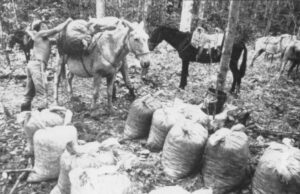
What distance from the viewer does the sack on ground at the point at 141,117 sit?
4168 millimetres

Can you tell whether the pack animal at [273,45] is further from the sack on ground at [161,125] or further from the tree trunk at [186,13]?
the sack on ground at [161,125]

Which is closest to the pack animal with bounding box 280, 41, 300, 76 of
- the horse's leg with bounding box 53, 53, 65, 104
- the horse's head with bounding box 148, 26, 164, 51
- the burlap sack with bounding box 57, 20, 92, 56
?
the horse's head with bounding box 148, 26, 164, 51

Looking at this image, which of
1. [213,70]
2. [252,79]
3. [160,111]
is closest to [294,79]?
[252,79]

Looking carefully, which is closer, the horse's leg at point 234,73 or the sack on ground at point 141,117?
the sack on ground at point 141,117

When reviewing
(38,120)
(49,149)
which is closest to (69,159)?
(49,149)

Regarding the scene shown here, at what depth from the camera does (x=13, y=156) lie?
13.0 feet

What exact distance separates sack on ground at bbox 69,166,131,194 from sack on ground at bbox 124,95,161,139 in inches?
70.5

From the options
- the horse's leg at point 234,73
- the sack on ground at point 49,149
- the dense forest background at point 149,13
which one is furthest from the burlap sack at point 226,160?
the dense forest background at point 149,13

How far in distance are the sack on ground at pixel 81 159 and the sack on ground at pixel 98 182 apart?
0.20m

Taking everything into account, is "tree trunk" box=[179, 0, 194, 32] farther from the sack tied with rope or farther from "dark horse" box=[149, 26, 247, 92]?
the sack tied with rope

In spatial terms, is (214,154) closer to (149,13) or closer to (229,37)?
(229,37)

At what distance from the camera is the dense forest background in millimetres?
11547

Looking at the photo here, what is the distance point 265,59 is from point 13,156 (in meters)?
10.4

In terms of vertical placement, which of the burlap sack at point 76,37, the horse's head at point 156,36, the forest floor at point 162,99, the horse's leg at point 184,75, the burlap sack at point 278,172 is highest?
the burlap sack at point 76,37
